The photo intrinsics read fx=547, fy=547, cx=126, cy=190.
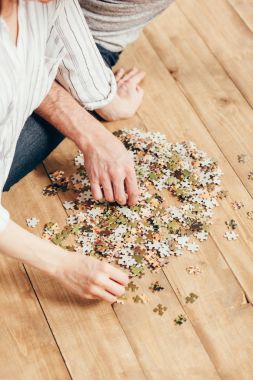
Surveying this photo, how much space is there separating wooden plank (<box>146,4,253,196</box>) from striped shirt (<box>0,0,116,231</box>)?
0.48m

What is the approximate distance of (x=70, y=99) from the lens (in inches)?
79.9

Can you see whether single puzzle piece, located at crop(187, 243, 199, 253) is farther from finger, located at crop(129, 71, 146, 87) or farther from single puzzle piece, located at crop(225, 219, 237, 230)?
finger, located at crop(129, 71, 146, 87)

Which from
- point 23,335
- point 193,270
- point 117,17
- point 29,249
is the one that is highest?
point 117,17

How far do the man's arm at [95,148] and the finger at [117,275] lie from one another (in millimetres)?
296

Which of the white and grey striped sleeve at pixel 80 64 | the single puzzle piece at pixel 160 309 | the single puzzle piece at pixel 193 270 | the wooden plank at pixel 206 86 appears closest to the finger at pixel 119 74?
the wooden plank at pixel 206 86

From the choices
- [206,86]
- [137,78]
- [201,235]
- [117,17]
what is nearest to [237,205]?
[201,235]

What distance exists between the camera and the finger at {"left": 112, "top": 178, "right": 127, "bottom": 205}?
1.94 metres

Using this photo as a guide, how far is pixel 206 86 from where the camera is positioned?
244 centimetres

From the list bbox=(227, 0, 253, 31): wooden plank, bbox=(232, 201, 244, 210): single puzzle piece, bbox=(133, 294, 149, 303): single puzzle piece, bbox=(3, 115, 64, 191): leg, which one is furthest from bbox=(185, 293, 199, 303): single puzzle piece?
bbox=(227, 0, 253, 31): wooden plank

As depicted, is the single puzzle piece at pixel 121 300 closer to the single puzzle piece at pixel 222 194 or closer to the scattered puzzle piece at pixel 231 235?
the scattered puzzle piece at pixel 231 235

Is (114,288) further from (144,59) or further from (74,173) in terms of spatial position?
(144,59)

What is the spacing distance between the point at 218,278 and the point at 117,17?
1.06 m

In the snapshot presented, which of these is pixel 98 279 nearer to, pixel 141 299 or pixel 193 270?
pixel 141 299

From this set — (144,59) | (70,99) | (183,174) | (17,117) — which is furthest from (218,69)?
(17,117)
